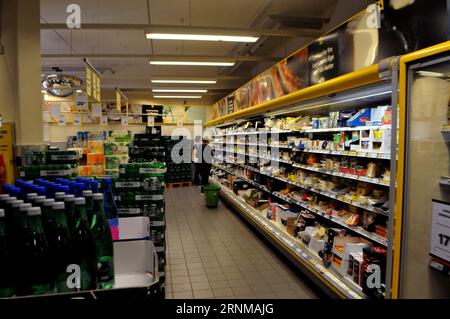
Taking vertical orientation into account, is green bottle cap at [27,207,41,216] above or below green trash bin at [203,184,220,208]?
above

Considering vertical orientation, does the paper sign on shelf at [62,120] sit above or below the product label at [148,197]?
above

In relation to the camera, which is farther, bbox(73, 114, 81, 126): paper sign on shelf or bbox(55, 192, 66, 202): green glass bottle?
bbox(73, 114, 81, 126): paper sign on shelf

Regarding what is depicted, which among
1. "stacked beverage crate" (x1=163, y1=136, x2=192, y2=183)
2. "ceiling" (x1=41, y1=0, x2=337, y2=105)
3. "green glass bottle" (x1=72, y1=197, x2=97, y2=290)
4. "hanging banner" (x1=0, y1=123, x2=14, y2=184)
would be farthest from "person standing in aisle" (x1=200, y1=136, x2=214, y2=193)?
"green glass bottle" (x1=72, y1=197, x2=97, y2=290)

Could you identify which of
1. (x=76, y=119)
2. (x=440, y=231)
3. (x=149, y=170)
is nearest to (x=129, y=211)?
(x=149, y=170)

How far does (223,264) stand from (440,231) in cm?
333

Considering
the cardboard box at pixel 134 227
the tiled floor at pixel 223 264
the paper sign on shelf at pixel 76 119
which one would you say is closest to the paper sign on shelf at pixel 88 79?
the tiled floor at pixel 223 264

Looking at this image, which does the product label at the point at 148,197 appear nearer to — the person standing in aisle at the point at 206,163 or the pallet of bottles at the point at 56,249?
the pallet of bottles at the point at 56,249

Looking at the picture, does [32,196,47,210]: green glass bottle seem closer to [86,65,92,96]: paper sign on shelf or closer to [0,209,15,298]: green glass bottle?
[0,209,15,298]: green glass bottle

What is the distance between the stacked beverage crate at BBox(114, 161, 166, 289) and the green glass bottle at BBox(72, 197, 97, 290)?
1.87 meters

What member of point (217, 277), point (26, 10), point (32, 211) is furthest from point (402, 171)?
point (26, 10)

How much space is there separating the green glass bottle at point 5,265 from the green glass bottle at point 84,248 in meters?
0.19

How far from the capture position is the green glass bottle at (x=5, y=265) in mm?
986

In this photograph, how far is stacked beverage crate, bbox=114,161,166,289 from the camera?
303 centimetres
